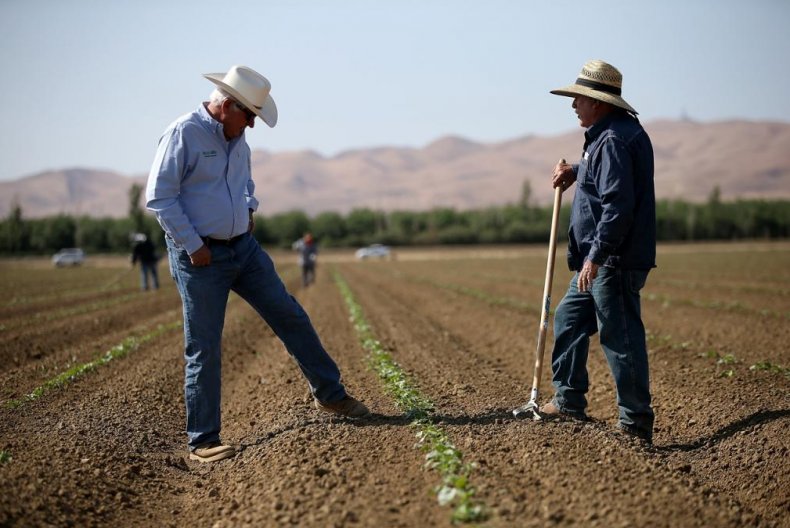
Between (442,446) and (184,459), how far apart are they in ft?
6.66

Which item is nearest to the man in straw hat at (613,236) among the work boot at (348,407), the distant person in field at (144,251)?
the work boot at (348,407)

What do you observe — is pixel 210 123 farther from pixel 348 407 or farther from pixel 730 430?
pixel 730 430

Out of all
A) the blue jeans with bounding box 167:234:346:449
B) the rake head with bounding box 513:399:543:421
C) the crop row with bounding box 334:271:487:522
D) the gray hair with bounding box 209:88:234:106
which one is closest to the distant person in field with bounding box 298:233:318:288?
the crop row with bounding box 334:271:487:522

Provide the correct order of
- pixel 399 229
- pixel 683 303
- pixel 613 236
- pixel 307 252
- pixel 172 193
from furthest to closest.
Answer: pixel 399 229 < pixel 307 252 < pixel 683 303 < pixel 613 236 < pixel 172 193

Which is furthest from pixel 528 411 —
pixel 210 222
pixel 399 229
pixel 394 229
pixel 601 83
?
pixel 399 229

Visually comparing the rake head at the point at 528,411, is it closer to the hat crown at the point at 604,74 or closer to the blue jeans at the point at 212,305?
the blue jeans at the point at 212,305

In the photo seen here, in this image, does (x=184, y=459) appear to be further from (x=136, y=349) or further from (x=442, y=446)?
(x=136, y=349)

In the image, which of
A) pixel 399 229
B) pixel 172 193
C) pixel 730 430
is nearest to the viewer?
pixel 172 193

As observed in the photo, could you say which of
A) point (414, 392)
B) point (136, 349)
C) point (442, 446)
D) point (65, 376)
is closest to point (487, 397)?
point (414, 392)

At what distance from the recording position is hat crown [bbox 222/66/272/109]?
4.80 metres

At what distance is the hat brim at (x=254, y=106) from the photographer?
4805 mm

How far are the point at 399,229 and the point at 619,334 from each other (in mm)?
104169

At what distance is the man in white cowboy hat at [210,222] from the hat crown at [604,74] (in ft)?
7.42

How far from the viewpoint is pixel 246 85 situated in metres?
4.80
